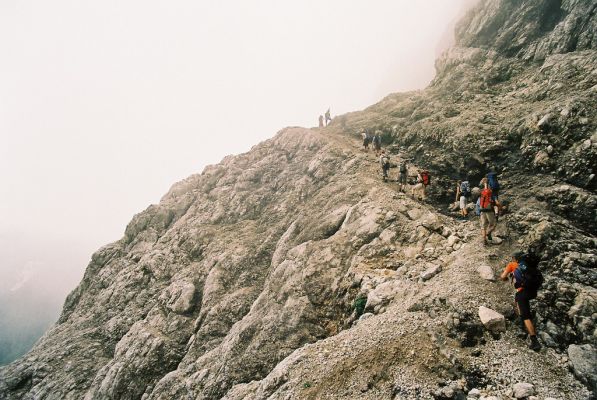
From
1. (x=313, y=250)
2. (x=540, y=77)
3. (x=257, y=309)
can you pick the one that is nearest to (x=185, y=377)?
(x=257, y=309)

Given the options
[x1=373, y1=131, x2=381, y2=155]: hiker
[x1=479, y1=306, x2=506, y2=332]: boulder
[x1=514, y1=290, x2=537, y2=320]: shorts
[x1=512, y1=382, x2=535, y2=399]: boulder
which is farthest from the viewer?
[x1=373, y1=131, x2=381, y2=155]: hiker

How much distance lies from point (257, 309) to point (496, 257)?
1724cm

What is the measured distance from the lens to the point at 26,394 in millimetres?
34625

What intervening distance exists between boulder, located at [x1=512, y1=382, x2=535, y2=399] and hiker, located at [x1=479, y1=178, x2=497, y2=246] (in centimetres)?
868

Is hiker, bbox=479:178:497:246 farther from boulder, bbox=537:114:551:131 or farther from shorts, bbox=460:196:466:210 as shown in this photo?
boulder, bbox=537:114:551:131

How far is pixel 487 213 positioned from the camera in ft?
60.4

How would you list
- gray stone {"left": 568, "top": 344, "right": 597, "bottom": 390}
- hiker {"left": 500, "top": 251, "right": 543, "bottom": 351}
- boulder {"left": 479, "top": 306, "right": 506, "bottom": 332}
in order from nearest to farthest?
gray stone {"left": 568, "top": 344, "right": 597, "bottom": 390}
hiker {"left": 500, "top": 251, "right": 543, "bottom": 351}
boulder {"left": 479, "top": 306, "right": 506, "bottom": 332}

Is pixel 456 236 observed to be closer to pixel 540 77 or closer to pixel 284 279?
pixel 284 279

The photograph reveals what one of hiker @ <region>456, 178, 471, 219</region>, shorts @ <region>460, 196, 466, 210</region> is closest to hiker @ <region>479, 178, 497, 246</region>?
hiker @ <region>456, 178, 471, 219</region>

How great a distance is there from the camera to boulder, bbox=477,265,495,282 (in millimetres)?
16297

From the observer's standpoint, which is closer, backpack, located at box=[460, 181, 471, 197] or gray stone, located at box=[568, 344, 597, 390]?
gray stone, located at box=[568, 344, 597, 390]

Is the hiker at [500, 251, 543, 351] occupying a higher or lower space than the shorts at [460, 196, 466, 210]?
lower

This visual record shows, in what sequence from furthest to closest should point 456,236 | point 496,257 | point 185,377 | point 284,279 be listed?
1. point 284,279
2. point 185,377
3. point 456,236
4. point 496,257

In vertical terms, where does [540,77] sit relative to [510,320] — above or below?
above
